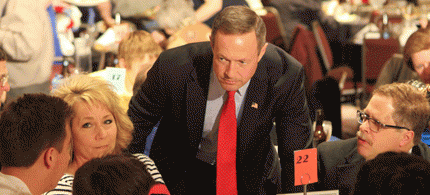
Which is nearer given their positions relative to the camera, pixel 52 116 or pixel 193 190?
pixel 52 116

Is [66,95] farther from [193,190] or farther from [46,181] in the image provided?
[193,190]

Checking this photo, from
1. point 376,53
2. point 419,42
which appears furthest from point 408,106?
point 376,53

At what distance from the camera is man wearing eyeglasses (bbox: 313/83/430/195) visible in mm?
2100

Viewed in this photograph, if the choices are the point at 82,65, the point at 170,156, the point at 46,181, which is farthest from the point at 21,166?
the point at 82,65

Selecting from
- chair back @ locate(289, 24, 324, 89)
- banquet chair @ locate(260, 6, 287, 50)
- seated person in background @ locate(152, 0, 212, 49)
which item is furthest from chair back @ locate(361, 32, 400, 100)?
seated person in background @ locate(152, 0, 212, 49)

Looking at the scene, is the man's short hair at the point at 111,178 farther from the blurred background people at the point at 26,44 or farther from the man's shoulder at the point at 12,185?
the blurred background people at the point at 26,44

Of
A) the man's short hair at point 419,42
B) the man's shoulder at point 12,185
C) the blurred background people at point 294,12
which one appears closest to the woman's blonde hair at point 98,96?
the man's shoulder at point 12,185

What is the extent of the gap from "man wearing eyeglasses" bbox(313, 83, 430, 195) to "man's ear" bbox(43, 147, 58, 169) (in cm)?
124

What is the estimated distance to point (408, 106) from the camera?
6.95 feet

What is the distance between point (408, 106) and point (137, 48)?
77.5 inches

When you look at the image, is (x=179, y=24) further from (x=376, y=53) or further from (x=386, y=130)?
(x=386, y=130)

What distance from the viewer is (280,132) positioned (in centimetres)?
212

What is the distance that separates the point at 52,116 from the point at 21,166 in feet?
0.58

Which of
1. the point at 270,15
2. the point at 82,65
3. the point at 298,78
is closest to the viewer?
the point at 298,78
